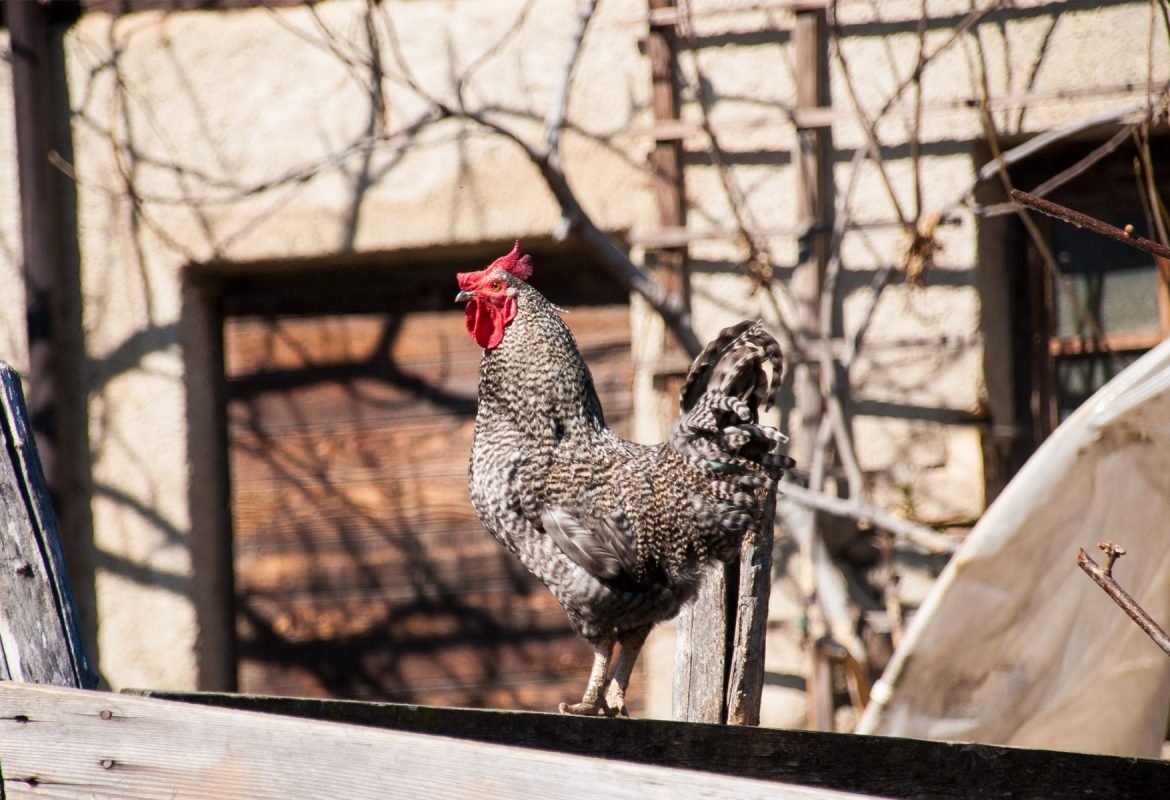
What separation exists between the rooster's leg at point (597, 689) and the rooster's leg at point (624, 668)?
60mm

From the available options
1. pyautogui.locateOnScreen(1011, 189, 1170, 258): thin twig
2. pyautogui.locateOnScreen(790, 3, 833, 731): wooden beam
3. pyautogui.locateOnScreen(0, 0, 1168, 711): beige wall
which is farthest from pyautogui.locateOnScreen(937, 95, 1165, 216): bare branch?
pyautogui.locateOnScreen(1011, 189, 1170, 258): thin twig

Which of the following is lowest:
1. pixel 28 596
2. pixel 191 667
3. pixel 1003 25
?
pixel 191 667

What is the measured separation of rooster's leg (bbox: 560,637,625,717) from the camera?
2652 mm

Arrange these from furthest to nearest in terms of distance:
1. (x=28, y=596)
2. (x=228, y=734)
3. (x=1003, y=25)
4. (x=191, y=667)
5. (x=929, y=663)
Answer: (x=191, y=667) < (x=1003, y=25) < (x=929, y=663) < (x=28, y=596) < (x=228, y=734)

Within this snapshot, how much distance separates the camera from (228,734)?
1.41 meters

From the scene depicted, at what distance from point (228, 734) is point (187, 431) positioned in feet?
11.5

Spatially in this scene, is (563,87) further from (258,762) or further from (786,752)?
(258,762)

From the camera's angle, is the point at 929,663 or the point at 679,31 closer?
the point at 929,663

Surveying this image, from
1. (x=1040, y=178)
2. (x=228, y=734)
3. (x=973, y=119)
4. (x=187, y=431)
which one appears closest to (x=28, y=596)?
(x=228, y=734)

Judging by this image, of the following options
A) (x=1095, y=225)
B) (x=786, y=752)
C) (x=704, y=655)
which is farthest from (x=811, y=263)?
(x=1095, y=225)

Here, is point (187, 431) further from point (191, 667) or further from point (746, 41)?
point (746, 41)

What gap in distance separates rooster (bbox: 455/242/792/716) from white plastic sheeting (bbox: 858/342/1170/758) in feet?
2.07

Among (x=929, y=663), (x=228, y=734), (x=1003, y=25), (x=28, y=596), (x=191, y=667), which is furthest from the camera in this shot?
(x=191, y=667)

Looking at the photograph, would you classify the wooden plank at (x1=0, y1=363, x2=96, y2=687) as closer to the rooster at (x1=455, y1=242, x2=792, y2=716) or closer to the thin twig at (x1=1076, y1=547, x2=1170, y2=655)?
the rooster at (x1=455, y1=242, x2=792, y2=716)
